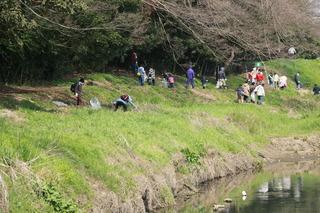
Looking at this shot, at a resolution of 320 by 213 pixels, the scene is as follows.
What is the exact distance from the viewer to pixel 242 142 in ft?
102

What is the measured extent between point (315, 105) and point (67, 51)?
75.8ft

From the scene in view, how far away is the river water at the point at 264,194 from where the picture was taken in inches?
792

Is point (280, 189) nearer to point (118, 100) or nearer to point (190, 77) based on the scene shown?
point (118, 100)

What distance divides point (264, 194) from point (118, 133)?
530 cm

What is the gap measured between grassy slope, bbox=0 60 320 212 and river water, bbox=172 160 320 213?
1.59 metres

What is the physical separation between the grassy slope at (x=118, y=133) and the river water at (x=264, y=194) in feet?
5.21

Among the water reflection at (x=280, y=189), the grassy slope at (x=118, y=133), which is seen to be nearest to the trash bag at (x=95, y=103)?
the grassy slope at (x=118, y=133)

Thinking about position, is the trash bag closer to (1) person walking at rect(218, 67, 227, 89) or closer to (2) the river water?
(2) the river water

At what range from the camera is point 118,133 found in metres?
21.6

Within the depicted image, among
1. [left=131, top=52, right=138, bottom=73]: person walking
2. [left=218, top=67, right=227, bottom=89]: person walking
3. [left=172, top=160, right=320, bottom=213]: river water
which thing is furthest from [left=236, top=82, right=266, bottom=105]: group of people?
[left=172, top=160, right=320, bottom=213]: river water

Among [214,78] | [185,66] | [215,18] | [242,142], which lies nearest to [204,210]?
[215,18]

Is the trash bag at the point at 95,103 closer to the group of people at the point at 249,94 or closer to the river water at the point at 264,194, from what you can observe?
the river water at the point at 264,194

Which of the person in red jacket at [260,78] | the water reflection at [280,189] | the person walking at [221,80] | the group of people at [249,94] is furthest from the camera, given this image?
the person walking at [221,80]

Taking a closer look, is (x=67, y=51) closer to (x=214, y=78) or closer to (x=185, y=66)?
(x=185, y=66)
